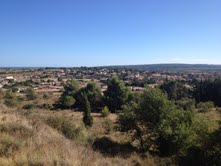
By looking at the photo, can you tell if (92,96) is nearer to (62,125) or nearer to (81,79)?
(62,125)

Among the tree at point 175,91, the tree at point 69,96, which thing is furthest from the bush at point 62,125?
the tree at point 175,91

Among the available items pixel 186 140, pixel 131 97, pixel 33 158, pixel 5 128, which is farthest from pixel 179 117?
Answer: pixel 131 97

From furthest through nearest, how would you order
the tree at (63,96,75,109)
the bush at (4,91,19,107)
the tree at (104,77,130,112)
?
the tree at (63,96,75,109) < the tree at (104,77,130,112) < the bush at (4,91,19,107)

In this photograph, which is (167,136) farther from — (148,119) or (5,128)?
(5,128)

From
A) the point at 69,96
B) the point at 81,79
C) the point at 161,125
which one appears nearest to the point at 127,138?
the point at 161,125

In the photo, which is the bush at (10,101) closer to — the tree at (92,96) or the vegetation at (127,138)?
the vegetation at (127,138)

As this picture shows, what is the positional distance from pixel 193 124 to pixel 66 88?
40.4 metres

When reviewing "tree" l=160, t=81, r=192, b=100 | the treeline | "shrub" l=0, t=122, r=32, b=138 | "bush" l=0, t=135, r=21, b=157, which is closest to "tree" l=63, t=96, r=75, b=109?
"tree" l=160, t=81, r=192, b=100

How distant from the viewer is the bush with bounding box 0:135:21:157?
547 centimetres

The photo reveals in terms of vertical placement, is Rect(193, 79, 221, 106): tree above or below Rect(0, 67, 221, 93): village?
above

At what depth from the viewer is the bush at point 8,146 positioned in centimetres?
547

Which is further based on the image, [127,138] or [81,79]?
[81,79]

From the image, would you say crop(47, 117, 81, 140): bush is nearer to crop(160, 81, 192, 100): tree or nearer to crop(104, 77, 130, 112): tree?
crop(104, 77, 130, 112): tree

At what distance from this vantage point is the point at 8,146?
5.77 metres
